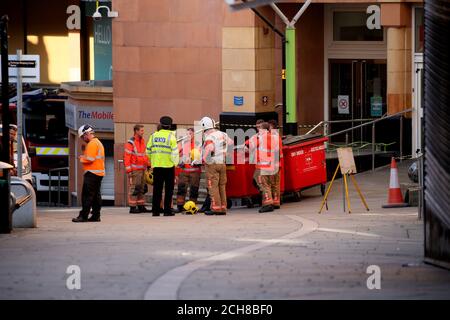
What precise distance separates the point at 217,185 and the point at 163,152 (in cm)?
114

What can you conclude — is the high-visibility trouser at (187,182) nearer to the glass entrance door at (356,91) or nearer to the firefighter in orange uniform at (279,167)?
the firefighter in orange uniform at (279,167)

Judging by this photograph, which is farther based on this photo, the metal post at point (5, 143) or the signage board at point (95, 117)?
the signage board at point (95, 117)

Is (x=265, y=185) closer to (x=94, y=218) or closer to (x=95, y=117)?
(x=94, y=218)

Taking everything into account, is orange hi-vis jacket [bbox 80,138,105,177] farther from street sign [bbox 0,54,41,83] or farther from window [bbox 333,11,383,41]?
window [bbox 333,11,383,41]

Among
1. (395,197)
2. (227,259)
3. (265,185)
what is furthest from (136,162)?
(227,259)

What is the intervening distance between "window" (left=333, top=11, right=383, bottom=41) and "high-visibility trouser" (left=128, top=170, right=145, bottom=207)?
11087 mm

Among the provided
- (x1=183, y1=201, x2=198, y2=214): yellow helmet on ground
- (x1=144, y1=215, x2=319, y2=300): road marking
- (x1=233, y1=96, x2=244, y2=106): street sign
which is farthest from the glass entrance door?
(x1=144, y1=215, x2=319, y2=300): road marking

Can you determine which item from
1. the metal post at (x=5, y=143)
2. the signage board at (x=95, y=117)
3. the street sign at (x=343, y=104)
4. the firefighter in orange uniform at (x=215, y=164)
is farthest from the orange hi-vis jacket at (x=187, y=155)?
the street sign at (x=343, y=104)

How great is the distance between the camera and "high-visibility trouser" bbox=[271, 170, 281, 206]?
23.4 meters

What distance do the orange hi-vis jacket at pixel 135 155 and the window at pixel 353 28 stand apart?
11077mm

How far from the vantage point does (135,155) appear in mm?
24422

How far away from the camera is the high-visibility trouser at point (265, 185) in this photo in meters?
23.3

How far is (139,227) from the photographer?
64.5 ft
